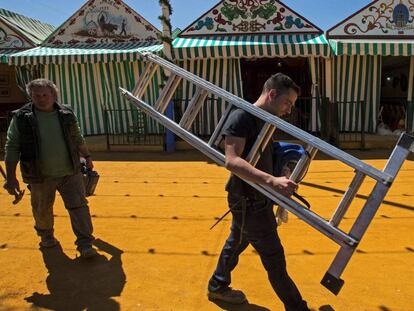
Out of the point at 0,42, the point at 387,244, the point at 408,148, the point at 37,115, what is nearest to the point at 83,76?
the point at 0,42

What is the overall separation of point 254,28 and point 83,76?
195 inches

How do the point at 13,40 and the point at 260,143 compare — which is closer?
the point at 260,143

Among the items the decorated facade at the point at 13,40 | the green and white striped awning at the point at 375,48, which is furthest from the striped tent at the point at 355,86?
the decorated facade at the point at 13,40

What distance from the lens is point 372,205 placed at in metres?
2.04

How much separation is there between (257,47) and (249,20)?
1069 millimetres

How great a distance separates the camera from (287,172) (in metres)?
2.56

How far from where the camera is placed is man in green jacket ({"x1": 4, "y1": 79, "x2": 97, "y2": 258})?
3.50 metres

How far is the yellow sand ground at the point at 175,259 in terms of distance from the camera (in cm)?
305

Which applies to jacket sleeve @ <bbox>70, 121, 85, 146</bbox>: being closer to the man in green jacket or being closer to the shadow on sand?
the man in green jacket

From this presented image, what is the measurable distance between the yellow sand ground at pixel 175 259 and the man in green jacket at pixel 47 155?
1.30ft

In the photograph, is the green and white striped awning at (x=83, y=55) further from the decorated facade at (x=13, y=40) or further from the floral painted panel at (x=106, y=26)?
the decorated facade at (x=13, y=40)

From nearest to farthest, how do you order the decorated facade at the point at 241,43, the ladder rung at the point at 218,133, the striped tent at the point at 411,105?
the ladder rung at the point at 218,133, the decorated facade at the point at 241,43, the striped tent at the point at 411,105

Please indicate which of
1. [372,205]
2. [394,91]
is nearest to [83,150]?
[372,205]

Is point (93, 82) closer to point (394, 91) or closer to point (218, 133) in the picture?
point (218, 133)
